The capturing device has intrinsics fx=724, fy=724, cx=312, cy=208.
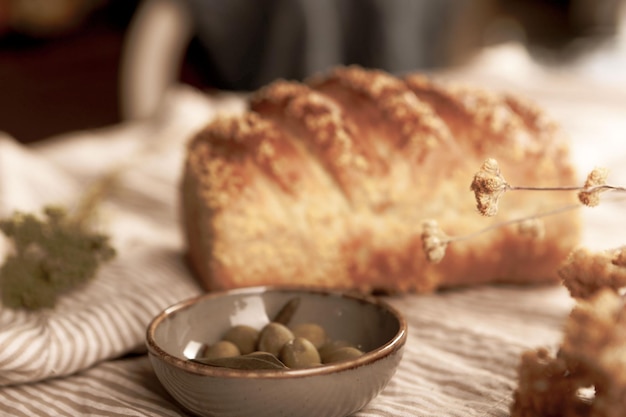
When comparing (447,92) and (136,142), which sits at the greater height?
(447,92)

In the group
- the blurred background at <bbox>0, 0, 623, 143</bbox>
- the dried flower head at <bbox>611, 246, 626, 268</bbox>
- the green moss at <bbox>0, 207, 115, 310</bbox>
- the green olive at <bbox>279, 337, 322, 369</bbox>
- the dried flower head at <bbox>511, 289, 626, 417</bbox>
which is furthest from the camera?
the blurred background at <bbox>0, 0, 623, 143</bbox>

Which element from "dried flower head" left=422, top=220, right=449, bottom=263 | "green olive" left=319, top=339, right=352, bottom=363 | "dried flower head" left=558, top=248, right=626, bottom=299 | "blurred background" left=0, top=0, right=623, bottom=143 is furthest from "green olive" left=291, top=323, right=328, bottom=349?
"blurred background" left=0, top=0, right=623, bottom=143

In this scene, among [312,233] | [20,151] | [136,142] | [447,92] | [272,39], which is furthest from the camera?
[272,39]

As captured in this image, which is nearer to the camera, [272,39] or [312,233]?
[312,233]

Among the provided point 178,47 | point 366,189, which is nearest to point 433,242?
point 366,189

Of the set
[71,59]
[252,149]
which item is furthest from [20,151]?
[71,59]

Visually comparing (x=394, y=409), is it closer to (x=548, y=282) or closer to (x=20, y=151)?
(x=548, y=282)

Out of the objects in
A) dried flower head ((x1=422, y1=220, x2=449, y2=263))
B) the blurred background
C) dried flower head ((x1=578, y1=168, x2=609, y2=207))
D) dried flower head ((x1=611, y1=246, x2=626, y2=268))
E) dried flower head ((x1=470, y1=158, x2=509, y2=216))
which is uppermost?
dried flower head ((x1=578, y1=168, x2=609, y2=207))

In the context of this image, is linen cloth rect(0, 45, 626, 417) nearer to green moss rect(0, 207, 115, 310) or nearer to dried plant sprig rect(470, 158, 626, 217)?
green moss rect(0, 207, 115, 310)
